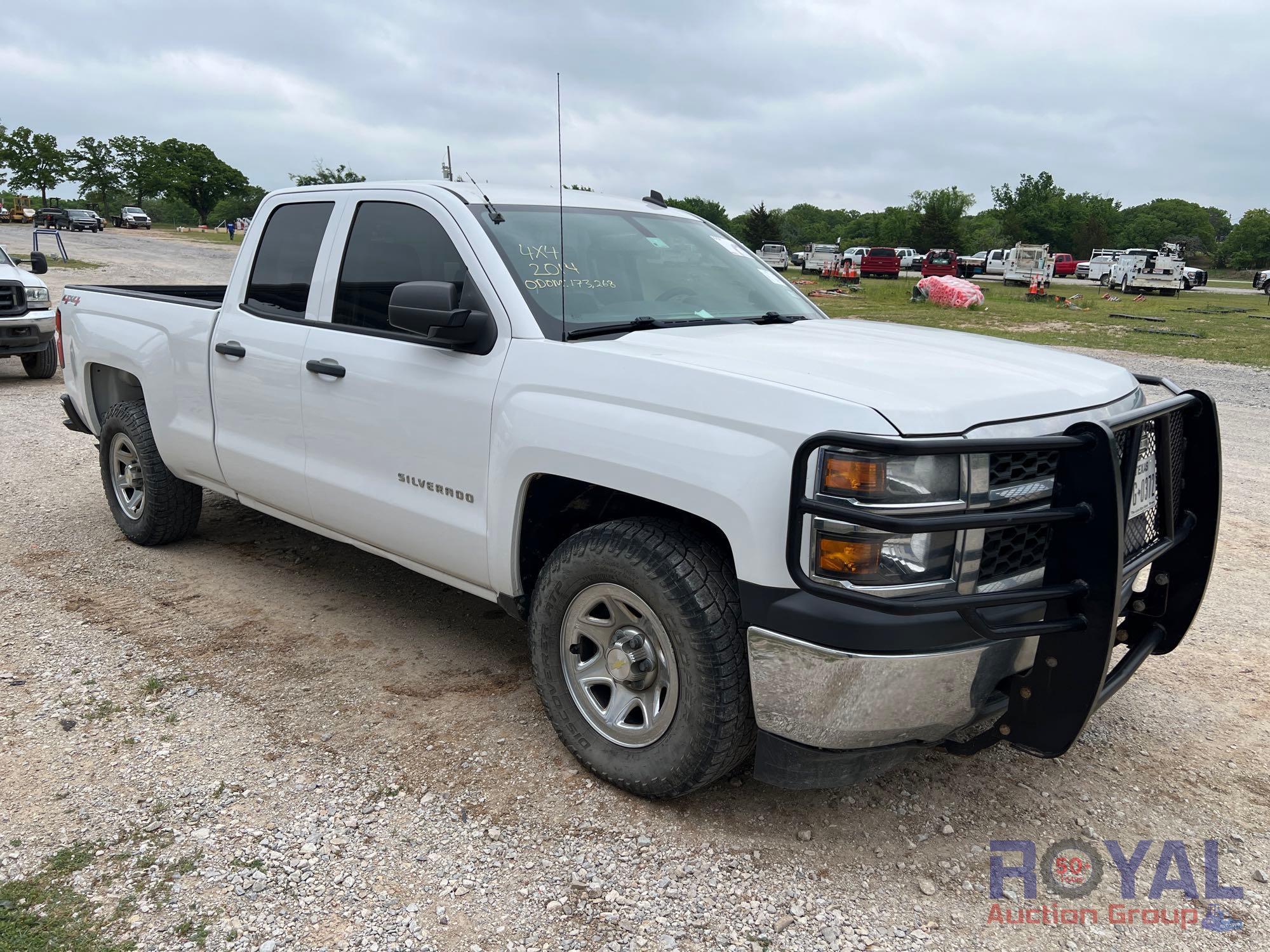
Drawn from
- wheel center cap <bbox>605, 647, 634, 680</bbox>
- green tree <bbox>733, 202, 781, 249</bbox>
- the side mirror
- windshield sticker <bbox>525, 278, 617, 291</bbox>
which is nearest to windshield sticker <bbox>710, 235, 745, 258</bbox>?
windshield sticker <bbox>525, 278, 617, 291</bbox>

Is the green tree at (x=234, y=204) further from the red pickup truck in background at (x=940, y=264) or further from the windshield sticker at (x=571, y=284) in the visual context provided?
the windshield sticker at (x=571, y=284)

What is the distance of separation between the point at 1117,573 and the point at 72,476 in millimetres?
6966

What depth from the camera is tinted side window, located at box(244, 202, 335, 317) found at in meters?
4.23

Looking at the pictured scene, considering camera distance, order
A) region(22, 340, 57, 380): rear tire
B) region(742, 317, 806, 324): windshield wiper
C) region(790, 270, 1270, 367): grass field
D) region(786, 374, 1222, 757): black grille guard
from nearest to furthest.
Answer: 1. region(786, 374, 1222, 757): black grille guard
2. region(742, 317, 806, 324): windshield wiper
3. region(22, 340, 57, 380): rear tire
4. region(790, 270, 1270, 367): grass field

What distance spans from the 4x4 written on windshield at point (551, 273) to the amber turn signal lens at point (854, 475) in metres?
1.43

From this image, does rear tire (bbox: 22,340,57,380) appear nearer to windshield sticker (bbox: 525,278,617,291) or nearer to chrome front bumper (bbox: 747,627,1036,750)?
windshield sticker (bbox: 525,278,617,291)

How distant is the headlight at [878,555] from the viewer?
2.46 meters

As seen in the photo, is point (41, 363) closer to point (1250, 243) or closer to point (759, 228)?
point (759, 228)

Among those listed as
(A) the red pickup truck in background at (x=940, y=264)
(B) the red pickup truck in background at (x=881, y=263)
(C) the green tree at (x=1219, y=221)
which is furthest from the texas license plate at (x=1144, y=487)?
(C) the green tree at (x=1219, y=221)

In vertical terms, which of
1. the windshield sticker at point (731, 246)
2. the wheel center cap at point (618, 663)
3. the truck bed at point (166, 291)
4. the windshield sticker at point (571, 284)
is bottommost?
the wheel center cap at point (618, 663)

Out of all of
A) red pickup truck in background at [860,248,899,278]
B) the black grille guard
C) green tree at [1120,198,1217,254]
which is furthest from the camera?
green tree at [1120,198,1217,254]

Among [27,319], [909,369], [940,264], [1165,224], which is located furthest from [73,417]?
[1165,224]

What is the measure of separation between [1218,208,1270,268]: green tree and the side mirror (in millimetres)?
105755

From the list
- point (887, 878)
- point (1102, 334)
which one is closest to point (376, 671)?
point (887, 878)
